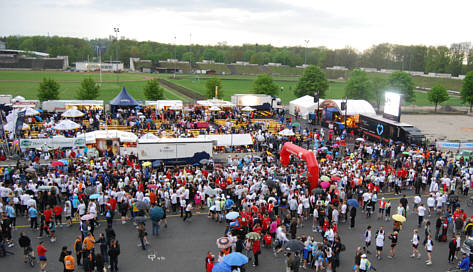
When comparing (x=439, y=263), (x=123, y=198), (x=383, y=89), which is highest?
(x=383, y=89)

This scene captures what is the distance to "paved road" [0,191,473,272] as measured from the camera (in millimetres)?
12727

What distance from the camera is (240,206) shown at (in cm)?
1759

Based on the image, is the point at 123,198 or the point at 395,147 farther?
the point at 395,147

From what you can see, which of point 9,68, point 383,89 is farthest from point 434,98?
point 9,68

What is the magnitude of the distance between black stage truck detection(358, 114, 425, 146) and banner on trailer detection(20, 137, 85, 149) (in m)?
25.6

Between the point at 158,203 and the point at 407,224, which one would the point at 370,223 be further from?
the point at 158,203

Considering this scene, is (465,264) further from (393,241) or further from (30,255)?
(30,255)

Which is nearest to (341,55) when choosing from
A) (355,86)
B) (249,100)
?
(355,86)

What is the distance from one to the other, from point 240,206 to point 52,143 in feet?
48.9

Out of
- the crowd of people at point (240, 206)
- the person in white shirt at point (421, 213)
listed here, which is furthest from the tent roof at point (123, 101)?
the person in white shirt at point (421, 213)

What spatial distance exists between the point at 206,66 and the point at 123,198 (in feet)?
457

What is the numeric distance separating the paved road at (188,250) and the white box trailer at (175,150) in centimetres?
788

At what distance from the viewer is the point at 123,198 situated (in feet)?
52.6

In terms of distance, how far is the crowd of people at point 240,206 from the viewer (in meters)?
12.7
